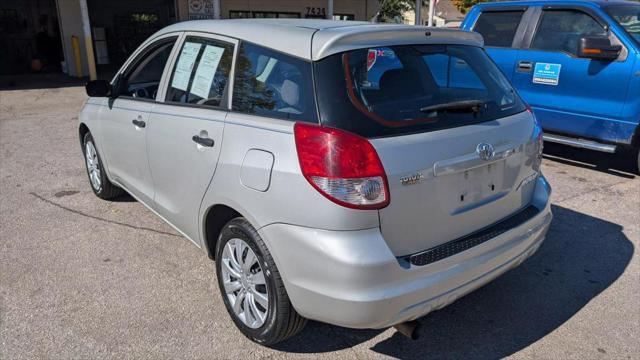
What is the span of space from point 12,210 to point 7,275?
4.76 feet

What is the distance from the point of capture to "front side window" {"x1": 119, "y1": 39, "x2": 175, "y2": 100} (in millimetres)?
3850

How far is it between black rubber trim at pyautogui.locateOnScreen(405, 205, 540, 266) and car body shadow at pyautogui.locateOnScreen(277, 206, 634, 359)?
0.65 m

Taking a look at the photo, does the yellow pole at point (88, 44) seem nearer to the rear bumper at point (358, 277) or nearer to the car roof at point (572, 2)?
the car roof at point (572, 2)

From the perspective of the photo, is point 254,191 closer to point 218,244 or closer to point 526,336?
point 218,244

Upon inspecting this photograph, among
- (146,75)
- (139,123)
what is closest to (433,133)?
(139,123)

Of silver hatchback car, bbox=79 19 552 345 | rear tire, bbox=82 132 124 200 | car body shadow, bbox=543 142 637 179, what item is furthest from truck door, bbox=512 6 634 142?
rear tire, bbox=82 132 124 200

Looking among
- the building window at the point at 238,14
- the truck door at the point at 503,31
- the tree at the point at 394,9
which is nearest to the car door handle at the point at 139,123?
the truck door at the point at 503,31

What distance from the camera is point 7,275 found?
3.60 meters

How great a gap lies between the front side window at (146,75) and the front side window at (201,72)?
0.40 m

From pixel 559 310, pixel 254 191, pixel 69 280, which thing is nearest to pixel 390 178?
pixel 254 191

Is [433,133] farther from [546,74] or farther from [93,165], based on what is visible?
[546,74]

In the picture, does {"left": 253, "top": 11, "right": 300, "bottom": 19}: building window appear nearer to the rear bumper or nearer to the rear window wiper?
the rear window wiper

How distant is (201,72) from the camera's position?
320 cm

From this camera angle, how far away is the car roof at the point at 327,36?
8.14ft
